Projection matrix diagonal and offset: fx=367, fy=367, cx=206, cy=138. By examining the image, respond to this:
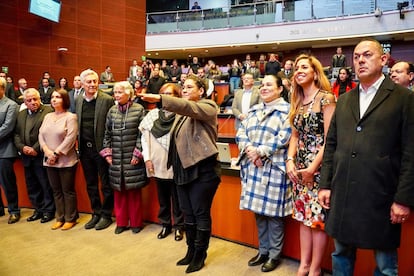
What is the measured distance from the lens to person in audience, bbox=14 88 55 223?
11.5 feet

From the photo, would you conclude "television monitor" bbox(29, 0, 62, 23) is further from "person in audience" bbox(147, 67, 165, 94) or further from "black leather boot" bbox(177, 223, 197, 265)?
"black leather boot" bbox(177, 223, 197, 265)

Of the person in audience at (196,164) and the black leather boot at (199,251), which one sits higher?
the person in audience at (196,164)

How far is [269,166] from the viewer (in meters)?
2.35

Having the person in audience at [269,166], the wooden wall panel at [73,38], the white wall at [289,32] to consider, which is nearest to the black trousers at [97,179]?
the person in audience at [269,166]

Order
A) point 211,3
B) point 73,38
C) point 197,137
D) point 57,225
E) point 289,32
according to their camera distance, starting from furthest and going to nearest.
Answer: point 211,3, point 289,32, point 73,38, point 57,225, point 197,137

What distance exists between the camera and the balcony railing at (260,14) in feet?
38.0

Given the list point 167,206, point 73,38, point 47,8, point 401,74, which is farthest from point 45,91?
point 401,74

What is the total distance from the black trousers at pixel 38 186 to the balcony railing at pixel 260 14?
11.0 meters

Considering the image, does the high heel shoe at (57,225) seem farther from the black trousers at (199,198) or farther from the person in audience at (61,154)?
the black trousers at (199,198)

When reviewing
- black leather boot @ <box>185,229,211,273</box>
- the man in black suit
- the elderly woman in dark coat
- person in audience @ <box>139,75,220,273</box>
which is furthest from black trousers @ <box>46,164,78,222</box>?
the man in black suit

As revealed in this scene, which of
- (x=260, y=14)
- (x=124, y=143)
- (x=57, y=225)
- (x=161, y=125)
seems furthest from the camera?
(x=260, y=14)

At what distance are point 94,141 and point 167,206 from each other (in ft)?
2.85

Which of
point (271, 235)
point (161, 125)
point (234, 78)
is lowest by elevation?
point (271, 235)

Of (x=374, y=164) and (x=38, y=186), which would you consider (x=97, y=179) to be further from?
(x=374, y=164)
